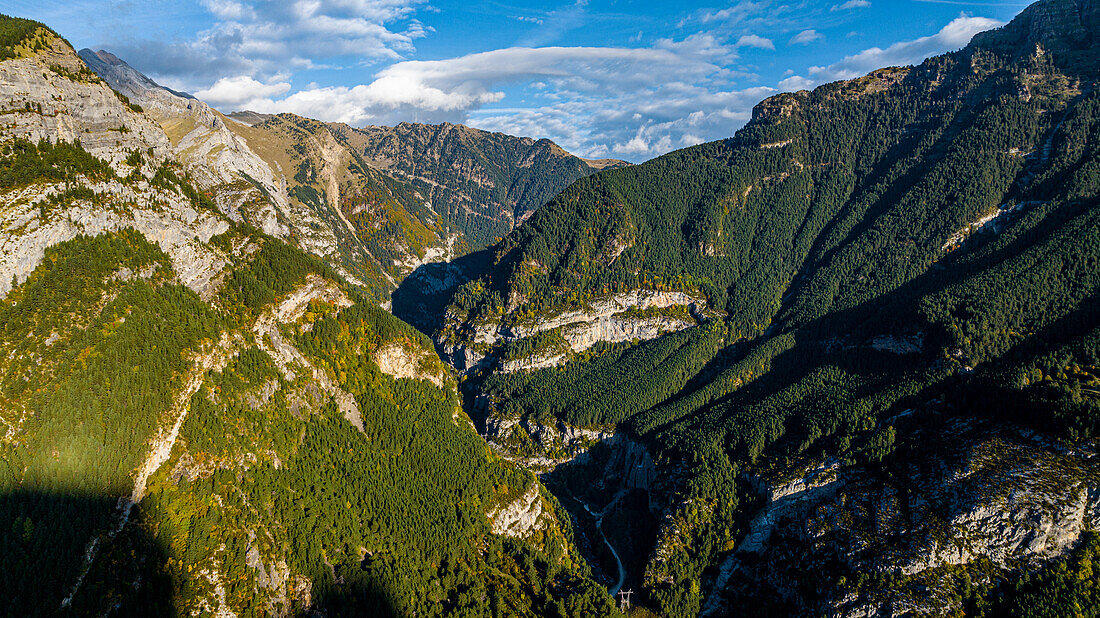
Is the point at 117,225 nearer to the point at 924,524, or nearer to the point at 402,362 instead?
the point at 402,362

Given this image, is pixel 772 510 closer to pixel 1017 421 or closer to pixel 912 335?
pixel 1017 421

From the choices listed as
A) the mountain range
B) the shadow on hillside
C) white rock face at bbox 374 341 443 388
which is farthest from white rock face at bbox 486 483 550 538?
the shadow on hillside

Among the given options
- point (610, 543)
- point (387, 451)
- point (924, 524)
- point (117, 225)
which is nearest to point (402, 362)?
point (387, 451)

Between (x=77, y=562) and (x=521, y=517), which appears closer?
(x=77, y=562)

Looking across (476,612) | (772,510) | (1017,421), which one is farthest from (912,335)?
(476,612)

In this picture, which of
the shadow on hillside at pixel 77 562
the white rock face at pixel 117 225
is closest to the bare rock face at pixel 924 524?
the shadow on hillside at pixel 77 562

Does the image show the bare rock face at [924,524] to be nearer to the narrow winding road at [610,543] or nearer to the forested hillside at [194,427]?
the narrow winding road at [610,543]

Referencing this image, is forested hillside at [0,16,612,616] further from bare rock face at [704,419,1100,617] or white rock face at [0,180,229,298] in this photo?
bare rock face at [704,419,1100,617]
